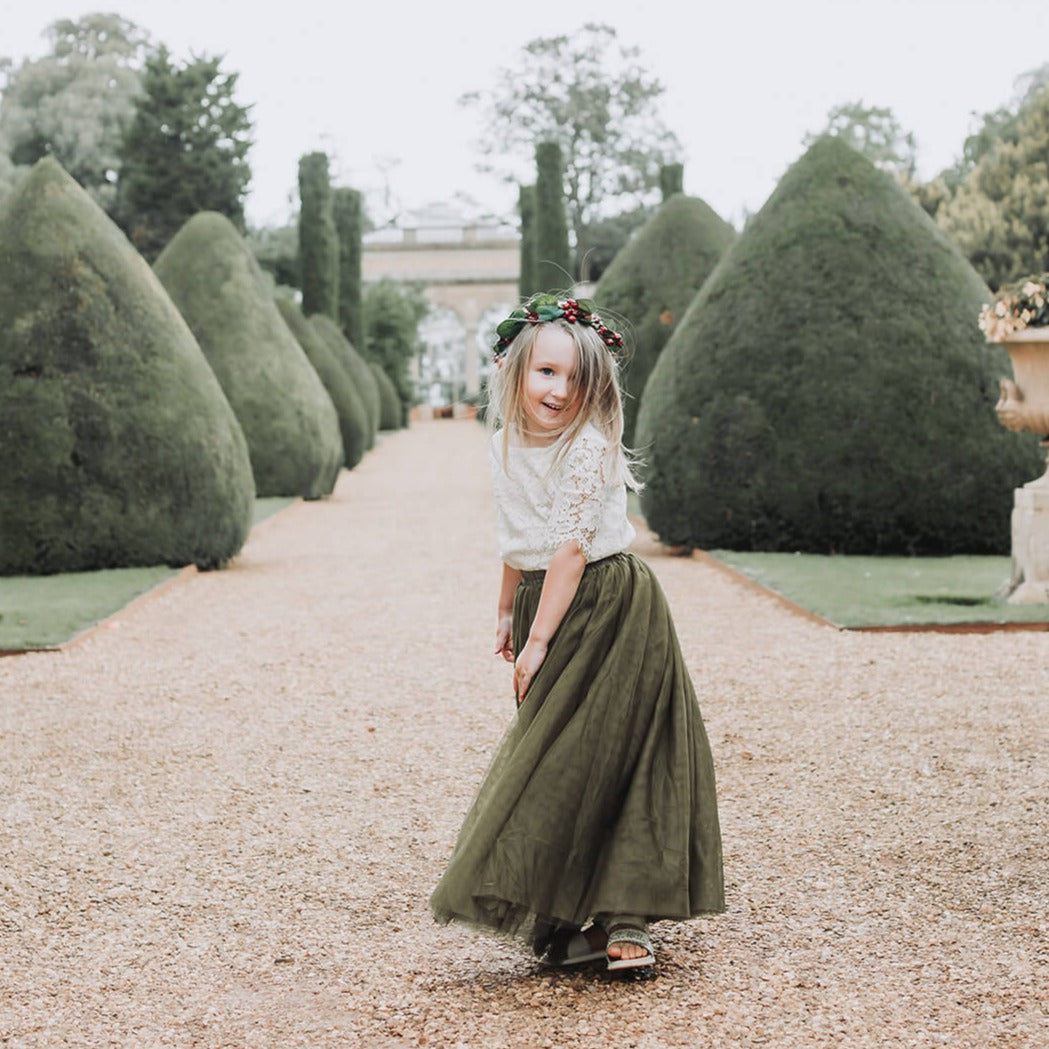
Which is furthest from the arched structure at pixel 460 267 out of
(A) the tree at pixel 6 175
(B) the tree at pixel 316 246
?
(B) the tree at pixel 316 246

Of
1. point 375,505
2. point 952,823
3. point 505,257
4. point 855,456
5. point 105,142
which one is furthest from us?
point 505,257

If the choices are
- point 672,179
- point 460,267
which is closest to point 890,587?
point 672,179

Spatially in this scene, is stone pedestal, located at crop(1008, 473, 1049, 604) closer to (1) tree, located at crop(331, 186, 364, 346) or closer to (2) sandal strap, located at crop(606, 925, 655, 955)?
(2) sandal strap, located at crop(606, 925, 655, 955)

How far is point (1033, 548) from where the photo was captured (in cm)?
815

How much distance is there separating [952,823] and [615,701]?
157 cm

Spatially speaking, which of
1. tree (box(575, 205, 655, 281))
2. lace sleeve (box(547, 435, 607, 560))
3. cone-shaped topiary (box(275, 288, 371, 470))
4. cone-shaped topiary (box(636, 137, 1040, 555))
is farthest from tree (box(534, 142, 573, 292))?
lace sleeve (box(547, 435, 607, 560))

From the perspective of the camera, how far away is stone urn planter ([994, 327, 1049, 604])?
814cm

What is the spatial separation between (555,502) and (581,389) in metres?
0.24

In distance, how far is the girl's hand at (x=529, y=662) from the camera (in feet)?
10.0

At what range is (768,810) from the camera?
4.38 metres

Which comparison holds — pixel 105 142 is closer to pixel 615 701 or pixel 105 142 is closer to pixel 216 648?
pixel 216 648

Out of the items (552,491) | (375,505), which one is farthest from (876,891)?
(375,505)

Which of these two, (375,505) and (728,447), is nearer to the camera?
(728,447)

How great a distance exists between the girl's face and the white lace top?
0.05 meters
